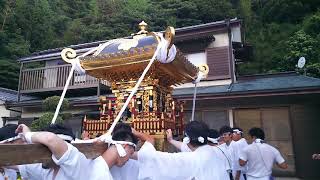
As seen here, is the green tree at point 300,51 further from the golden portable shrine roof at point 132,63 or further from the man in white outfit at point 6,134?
the man in white outfit at point 6,134

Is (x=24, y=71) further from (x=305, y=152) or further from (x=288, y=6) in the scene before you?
(x=288, y=6)

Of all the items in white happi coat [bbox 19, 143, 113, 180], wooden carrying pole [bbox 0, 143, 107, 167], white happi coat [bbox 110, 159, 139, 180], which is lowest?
white happi coat [bbox 110, 159, 139, 180]

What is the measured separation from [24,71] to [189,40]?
9.32 m

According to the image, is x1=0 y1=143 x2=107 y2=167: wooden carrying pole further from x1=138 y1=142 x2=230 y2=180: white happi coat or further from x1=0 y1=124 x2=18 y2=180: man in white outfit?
x1=138 y1=142 x2=230 y2=180: white happi coat

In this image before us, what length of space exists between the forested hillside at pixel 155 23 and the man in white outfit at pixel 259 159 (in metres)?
16.9

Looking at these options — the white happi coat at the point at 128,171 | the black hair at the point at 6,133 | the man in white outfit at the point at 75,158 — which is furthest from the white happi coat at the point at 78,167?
the black hair at the point at 6,133

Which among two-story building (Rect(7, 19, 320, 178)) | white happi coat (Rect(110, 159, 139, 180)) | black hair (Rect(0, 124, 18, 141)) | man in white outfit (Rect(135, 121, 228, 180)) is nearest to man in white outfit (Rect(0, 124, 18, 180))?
black hair (Rect(0, 124, 18, 141))

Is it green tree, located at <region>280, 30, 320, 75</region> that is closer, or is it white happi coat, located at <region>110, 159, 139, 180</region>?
white happi coat, located at <region>110, 159, 139, 180</region>

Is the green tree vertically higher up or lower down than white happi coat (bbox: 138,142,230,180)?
higher up

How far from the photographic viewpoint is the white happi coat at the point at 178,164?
288 centimetres

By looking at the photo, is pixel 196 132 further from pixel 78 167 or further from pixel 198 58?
pixel 198 58

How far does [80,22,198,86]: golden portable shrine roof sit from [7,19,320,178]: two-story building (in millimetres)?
5171

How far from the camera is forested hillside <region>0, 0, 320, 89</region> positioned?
72.4 feet

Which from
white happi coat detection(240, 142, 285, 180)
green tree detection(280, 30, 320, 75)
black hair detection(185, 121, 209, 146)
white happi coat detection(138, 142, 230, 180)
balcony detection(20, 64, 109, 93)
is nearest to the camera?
white happi coat detection(138, 142, 230, 180)
